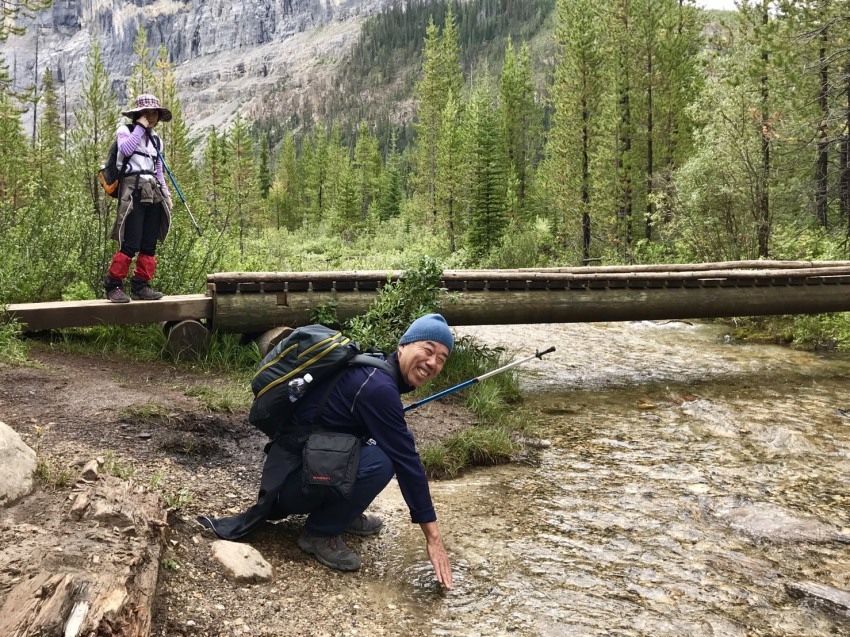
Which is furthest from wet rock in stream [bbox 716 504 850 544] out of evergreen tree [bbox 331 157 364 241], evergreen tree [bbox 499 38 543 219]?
evergreen tree [bbox 331 157 364 241]

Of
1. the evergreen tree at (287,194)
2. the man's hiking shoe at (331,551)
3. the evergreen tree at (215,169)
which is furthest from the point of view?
the evergreen tree at (287,194)

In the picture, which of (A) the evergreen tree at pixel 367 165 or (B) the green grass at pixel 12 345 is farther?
(A) the evergreen tree at pixel 367 165

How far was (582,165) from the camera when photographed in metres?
26.8

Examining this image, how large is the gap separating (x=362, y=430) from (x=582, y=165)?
2514 centimetres

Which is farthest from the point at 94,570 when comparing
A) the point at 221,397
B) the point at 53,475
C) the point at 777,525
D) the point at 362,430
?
the point at 777,525

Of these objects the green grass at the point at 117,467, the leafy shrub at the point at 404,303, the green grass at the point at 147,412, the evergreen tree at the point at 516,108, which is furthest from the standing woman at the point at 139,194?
the evergreen tree at the point at 516,108

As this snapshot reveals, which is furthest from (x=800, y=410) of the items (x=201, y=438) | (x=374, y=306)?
(x=201, y=438)

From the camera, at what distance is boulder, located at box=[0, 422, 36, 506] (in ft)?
10.4

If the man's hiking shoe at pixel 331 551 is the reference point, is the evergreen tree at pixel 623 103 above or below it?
above

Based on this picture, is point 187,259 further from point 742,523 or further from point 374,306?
point 742,523

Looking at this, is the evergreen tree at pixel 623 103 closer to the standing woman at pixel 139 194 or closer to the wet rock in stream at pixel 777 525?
the standing woman at pixel 139 194

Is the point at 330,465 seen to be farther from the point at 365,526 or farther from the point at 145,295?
the point at 145,295

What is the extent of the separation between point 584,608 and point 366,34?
691 feet

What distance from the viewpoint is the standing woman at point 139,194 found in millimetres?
7059
